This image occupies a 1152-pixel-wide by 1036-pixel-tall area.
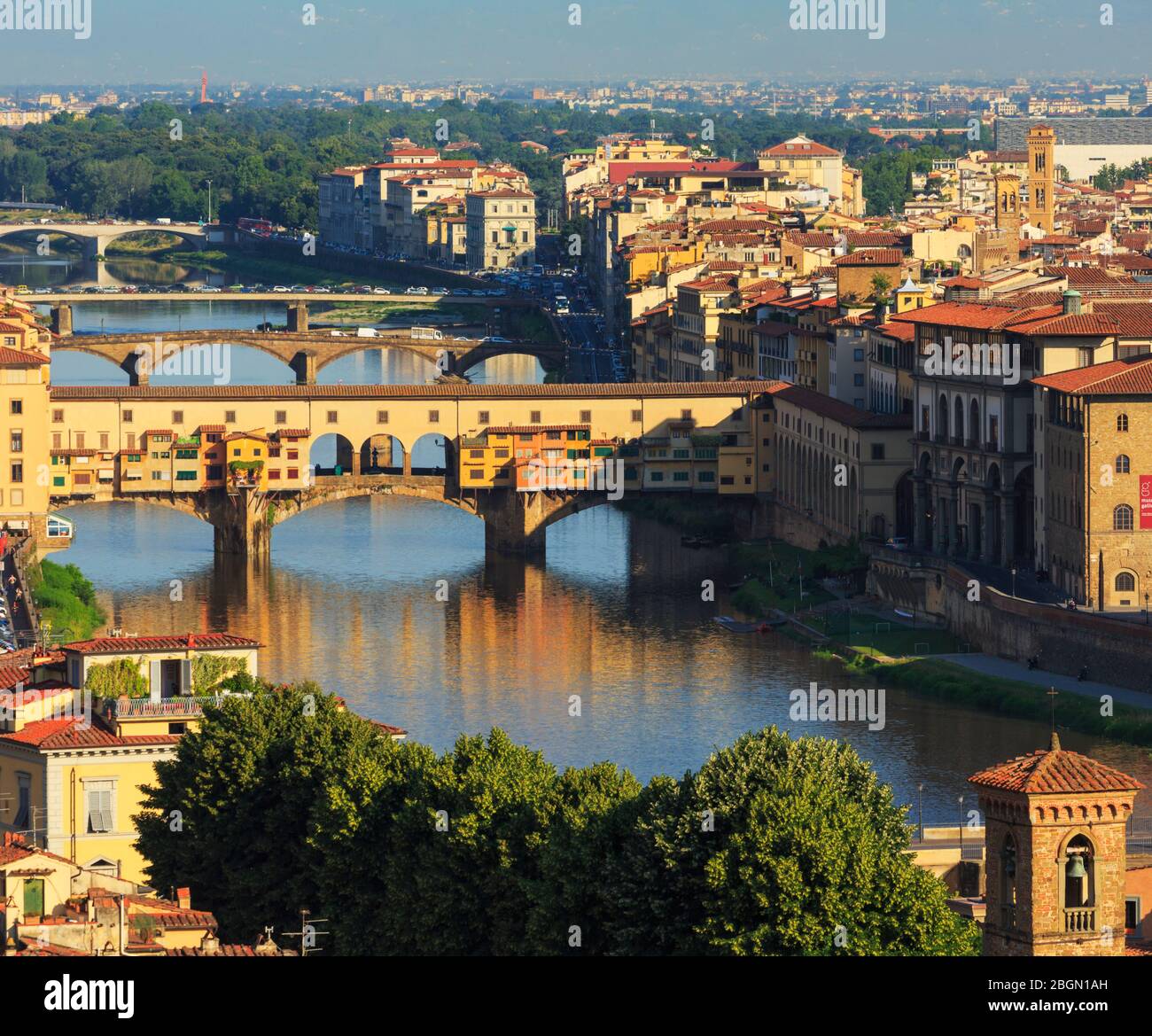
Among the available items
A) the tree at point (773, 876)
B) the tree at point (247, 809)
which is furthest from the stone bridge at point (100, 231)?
the tree at point (773, 876)

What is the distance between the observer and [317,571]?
54.6 meters

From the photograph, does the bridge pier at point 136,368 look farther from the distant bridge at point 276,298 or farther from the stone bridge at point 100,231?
the stone bridge at point 100,231

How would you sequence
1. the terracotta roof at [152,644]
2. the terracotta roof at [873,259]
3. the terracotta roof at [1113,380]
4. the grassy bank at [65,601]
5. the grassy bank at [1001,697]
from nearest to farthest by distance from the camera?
the terracotta roof at [152,644] → the grassy bank at [1001,697] → the terracotta roof at [1113,380] → the grassy bank at [65,601] → the terracotta roof at [873,259]

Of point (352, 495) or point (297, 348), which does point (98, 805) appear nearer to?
point (352, 495)

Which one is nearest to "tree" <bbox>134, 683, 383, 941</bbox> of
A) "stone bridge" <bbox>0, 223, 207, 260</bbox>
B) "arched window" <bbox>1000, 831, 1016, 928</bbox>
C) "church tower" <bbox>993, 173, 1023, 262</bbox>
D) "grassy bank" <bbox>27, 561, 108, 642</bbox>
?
"arched window" <bbox>1000, 831, 1016, 928</bbox>

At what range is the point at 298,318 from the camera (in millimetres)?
95125

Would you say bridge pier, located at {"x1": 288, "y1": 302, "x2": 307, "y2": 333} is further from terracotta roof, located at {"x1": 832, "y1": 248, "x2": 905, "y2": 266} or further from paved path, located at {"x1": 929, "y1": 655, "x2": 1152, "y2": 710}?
paved path, located at {"x1": 929, "y1": 655, "x2": 1152, "y2": 710}

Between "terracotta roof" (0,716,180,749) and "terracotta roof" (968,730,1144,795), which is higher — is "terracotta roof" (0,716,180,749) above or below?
below

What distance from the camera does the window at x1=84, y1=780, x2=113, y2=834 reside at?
28453 mm

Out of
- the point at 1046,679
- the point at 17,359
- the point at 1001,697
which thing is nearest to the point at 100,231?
the point at 17,359

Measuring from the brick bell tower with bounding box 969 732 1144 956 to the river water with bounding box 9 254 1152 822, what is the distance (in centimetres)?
1251

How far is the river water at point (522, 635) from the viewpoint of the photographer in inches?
1539

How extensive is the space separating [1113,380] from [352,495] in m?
16.8

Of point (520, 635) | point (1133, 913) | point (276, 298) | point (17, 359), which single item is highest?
point (17, 359)
